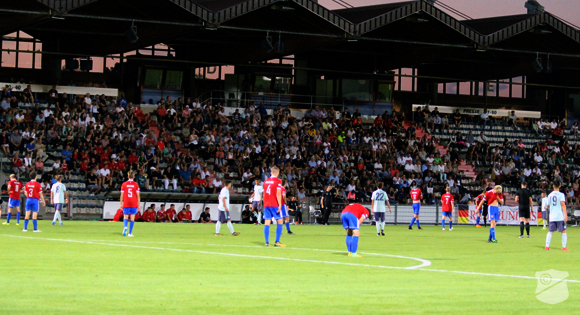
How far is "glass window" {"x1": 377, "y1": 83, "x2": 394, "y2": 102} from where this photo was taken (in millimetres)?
55031

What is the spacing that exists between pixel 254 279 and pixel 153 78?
38160 millimetres

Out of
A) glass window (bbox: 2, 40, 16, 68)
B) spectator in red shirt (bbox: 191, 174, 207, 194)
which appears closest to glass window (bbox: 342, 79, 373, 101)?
spectator in red shirt (bbox: 191, 174, 207, 194)

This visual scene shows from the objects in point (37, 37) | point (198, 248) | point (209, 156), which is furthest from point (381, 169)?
point (198, 248)

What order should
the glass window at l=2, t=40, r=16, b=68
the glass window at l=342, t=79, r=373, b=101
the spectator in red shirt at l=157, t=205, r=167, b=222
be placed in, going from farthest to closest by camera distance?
the glass window at l=342, t=79, r=373, b=101 → the glass window at l=2, t=40, r=16, b=68 → the spectator in red shirt at l=157, t=205, r=167, b=222

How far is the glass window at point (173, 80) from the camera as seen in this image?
49156 mm

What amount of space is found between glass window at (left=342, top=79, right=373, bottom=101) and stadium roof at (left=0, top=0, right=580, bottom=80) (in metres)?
1.55

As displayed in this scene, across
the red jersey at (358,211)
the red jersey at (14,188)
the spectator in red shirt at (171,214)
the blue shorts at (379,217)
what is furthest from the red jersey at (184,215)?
the red jersey at (358,211)

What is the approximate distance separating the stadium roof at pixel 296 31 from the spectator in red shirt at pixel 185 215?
9259 millimetres

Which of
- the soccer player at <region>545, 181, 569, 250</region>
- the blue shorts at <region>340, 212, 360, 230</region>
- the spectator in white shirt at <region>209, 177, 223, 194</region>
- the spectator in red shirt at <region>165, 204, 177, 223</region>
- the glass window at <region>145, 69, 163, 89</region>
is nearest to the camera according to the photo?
the blue shorts at <region>340, 212, 360, 230</region>

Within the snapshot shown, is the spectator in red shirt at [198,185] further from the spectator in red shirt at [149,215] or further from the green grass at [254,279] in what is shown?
the green grass at [254,279]

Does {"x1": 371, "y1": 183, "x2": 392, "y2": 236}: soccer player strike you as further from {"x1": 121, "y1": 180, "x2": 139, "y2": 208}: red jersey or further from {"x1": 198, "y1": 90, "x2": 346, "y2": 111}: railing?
{"x1": 198, "y1": 90, "x2": 346, "y2": 111}: railing

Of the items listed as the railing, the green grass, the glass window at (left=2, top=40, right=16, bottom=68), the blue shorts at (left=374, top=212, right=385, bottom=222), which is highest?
the glass window at (left=2, top=40, right=16, bottom=68)

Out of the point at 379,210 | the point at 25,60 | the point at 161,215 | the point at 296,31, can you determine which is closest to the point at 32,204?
the point at 161,215

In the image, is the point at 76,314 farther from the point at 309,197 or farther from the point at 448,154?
the point at 448,154
